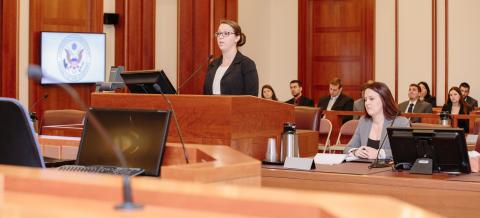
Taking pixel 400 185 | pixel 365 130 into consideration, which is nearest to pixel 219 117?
pixel 400 185

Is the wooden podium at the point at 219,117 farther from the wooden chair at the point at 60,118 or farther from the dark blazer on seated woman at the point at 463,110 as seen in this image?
the dark blazer on seated woman at the point at 463,110

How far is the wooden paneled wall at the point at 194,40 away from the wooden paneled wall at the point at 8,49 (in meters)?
2.22

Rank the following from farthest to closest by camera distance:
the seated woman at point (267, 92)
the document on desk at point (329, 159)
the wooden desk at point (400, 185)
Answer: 1. the seated woman at point (267, 92)
2. the document on desk at point (329, 159)
3. the wooden desk at point (400, 185)

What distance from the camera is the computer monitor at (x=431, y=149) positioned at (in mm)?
4566

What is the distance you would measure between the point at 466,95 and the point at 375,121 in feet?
22.0

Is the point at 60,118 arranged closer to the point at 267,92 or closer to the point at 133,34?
the point at 133,34

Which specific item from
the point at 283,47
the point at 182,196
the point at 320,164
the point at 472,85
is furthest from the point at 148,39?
the point at 182,196

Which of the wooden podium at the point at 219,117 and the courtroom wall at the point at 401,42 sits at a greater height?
the courtroom wall at the point at 401,42

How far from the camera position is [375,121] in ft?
18.6

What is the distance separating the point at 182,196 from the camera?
2.00 meters

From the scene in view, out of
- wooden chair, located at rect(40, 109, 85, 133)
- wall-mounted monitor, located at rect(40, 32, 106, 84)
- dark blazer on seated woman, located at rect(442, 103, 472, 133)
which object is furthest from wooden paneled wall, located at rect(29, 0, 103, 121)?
dark blazer on seated woman, located at rect(442, 103, 472, 133)

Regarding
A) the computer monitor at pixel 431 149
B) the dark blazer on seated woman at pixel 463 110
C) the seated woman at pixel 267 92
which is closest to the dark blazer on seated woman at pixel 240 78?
the computer monitor at pixel 431 149

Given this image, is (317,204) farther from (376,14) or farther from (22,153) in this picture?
(376,14)

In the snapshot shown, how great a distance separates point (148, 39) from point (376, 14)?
4.34 metres
